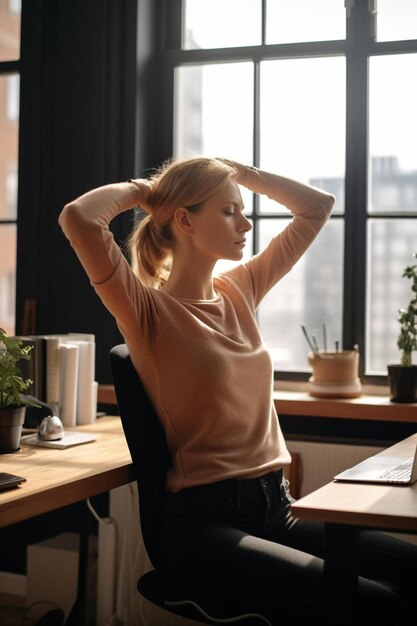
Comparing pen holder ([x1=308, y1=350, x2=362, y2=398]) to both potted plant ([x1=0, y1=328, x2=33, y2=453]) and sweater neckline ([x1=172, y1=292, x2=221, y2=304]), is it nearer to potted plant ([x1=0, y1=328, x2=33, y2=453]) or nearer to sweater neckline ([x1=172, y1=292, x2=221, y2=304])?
sweater neckline ([x1=172, y1=292, x2=221, y2=304])

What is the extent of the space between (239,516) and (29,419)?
930 millimetres

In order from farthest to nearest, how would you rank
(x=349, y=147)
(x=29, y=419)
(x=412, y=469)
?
(x=349, y=147) → (x=29, y=419) → (x=412, y=469)

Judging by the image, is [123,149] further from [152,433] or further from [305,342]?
[152,433]

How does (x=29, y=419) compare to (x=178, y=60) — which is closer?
(x=29, y=419)

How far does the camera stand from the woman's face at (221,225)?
84.3 inches

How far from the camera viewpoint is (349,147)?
3.11m

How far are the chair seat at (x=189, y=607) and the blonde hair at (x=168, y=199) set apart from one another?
81 centimetres

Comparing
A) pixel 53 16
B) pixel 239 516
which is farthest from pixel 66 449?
pixel 53 16

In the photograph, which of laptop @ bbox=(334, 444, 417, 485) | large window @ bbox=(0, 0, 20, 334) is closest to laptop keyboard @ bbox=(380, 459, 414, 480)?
laptop @ bbox=(334, 444, 417, 485)

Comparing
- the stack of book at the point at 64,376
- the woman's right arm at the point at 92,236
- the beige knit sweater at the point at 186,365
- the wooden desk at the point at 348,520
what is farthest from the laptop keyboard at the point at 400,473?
the stack of book at the point at 64,376

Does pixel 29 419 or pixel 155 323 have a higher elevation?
pixel 155 323

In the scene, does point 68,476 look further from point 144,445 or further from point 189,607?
point 189,607

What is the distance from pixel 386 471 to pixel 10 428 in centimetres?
104

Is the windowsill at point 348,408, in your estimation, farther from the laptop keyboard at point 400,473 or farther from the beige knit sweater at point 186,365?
the laptop keyboard at point 400,473
